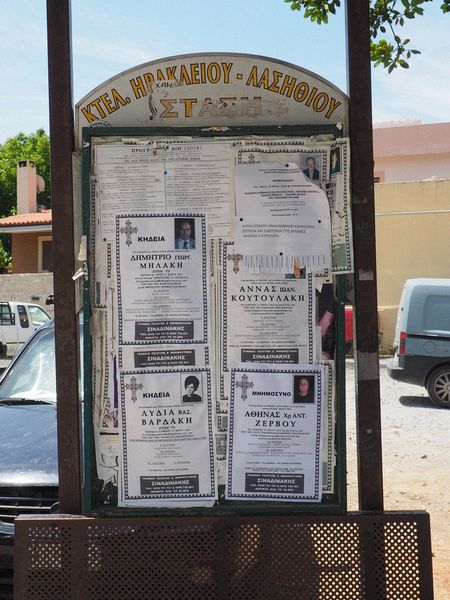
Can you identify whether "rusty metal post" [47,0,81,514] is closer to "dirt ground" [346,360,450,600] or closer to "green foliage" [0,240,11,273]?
"dirt ground" [346,360,450,600]

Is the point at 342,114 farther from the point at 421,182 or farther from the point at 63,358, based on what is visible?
the point at 421,182

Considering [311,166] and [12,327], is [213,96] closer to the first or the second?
[311,166]

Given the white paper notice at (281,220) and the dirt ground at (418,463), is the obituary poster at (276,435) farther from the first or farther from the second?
the dirt ground at (418,463)

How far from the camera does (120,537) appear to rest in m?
3.30

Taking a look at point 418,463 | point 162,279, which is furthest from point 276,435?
point 418,463

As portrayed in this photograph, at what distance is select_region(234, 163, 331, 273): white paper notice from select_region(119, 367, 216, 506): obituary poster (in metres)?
0.62

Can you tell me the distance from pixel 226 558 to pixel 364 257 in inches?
58.7

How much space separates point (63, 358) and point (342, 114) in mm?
1714

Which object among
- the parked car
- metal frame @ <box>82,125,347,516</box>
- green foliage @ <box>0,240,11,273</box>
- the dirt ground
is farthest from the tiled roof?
metal frame @ <box>82,125,347,516</box>

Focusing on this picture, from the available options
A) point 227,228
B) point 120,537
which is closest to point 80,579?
point 120,537

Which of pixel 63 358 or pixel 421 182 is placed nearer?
pixel 63 358

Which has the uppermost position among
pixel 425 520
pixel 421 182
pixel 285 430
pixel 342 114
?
pixel 421 182

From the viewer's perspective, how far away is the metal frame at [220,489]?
3.37 meters

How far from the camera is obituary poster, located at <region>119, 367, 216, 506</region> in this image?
134 inches
